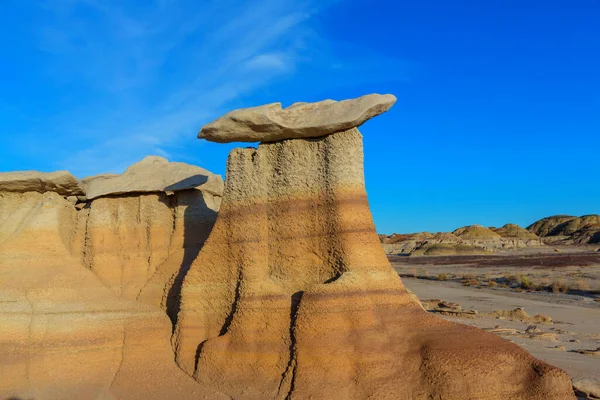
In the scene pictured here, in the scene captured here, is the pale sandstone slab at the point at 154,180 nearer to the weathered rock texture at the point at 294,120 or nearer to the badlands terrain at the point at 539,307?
the weathered rock texture at the point at 294,120

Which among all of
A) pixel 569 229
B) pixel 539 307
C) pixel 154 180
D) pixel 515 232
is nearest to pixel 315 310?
pixel 154 180

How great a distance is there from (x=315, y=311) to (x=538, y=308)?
603 inches

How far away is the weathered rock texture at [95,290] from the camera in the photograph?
758 cm

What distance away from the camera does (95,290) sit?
8812 millimetres

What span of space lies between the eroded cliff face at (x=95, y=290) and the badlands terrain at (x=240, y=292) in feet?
0.08

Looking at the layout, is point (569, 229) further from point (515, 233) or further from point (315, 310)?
point (315, 310)

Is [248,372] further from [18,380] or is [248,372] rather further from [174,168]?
[174,168]

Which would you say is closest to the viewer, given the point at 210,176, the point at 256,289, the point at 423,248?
the point at 256,289

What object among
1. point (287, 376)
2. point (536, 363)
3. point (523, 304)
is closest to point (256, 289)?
point (287, 376)

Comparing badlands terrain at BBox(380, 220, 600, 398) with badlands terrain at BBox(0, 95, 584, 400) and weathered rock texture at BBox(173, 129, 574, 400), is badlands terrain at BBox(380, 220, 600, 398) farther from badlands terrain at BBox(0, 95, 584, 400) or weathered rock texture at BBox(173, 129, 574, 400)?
weathered rock texture at BBox(173, 129, 574, 400)

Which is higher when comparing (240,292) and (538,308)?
(240,292)

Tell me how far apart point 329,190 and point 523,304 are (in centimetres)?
1602

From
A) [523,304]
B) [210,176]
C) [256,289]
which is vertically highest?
[210,176]

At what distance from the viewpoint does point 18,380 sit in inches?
298
